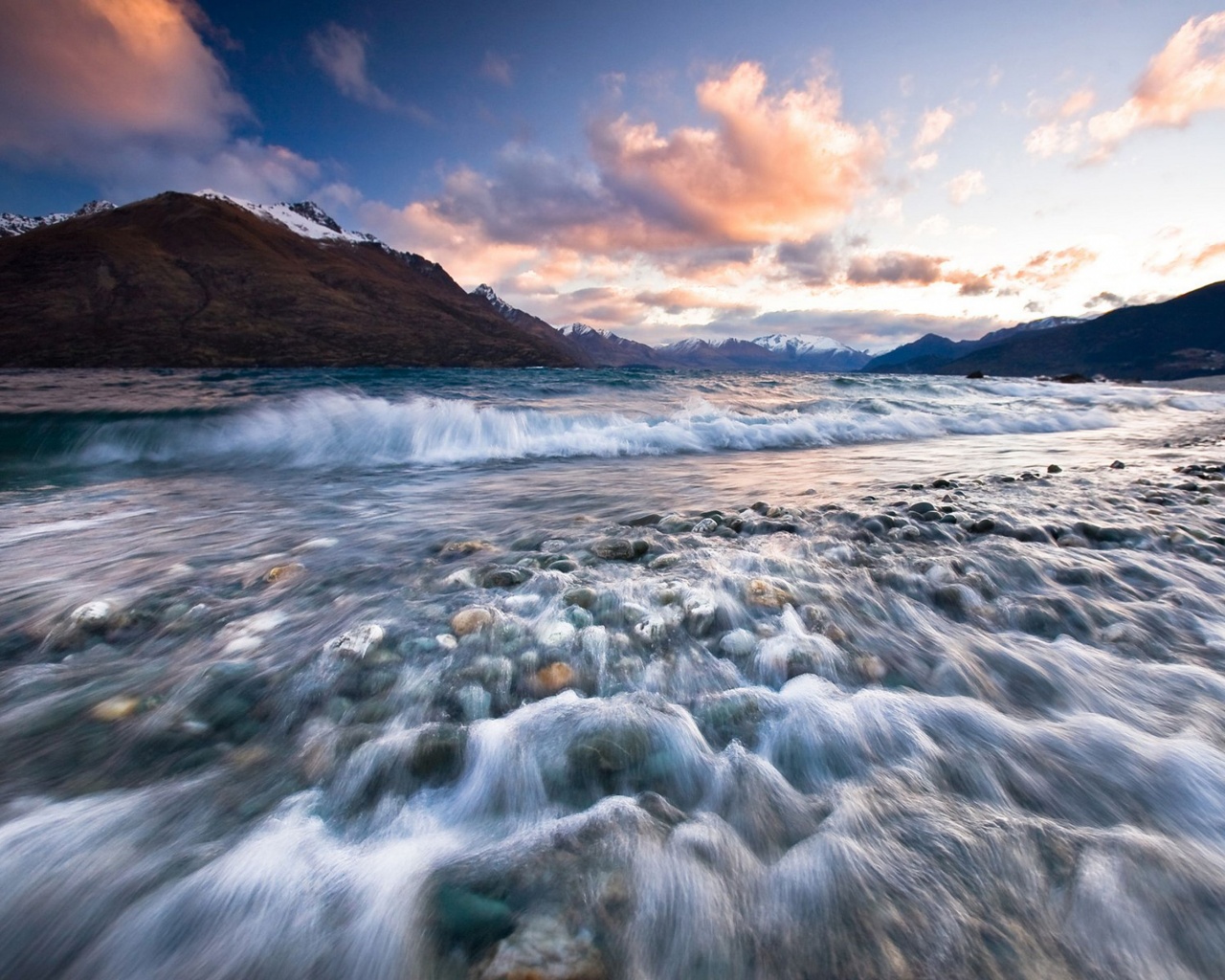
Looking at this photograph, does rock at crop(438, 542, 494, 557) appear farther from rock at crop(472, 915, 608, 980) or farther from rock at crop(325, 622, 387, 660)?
rock at crop(472, 915, 608, 980)

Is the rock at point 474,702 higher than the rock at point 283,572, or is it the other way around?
the rock at point 474,702

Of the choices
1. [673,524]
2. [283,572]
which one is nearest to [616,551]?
[673,524]

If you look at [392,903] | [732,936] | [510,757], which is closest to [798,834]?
[732,936]

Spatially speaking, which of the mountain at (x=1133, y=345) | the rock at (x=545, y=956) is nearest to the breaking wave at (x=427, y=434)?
the rock at (x=545, y=956)

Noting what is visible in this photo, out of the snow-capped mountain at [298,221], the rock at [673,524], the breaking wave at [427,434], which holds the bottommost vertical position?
the breaking wave at [427,434]

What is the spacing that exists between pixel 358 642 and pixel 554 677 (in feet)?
3.01

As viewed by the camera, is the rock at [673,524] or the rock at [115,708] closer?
the rock at [115,708]

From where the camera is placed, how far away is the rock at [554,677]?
2043 millimetres

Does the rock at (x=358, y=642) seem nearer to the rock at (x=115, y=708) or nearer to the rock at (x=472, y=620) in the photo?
the rock at (x=472, y=620)

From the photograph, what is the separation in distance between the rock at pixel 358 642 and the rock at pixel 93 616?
4.25 feet

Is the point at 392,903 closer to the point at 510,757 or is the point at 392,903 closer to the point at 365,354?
the point at 510,757

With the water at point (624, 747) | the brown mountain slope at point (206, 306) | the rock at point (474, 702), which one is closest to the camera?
the water at point (624, 747)

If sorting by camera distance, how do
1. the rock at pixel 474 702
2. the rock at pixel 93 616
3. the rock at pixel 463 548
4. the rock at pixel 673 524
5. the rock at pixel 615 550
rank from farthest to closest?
1. the rock at pixel 673 524
2. the rock at pixel 463 548
3. the rock at pixel 615 550
4. the rock at pixel 93 616
5. the rock at pixel 474 702

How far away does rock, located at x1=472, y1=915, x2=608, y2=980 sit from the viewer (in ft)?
3.37
